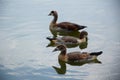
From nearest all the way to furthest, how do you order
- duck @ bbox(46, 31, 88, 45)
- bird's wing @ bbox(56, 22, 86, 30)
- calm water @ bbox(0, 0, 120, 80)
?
calm water @ bbox(0, 0, 120, 80) → duck @ bbox(46, 31, 88, 45) → bird's wing @ bbox(56, 22, 86, 30)

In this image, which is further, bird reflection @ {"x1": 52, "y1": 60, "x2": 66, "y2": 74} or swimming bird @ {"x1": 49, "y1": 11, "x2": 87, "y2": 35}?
swimming bird @ {"x1": 49, "y1": 11, "x2": 87, "y2": 35}

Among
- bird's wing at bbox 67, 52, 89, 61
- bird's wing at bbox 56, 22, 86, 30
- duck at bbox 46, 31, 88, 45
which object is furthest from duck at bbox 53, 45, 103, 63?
bird's wing at bbox 56, 22, 86, 30

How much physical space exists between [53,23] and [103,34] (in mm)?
393

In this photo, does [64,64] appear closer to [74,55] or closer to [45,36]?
[74,55]

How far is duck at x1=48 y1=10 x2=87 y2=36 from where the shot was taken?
10.2 feet

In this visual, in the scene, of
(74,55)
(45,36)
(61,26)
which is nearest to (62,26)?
(61,26)

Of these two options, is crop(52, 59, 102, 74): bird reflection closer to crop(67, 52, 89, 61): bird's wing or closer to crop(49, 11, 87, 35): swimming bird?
crop(67, 52, 89, 61): bird's wing

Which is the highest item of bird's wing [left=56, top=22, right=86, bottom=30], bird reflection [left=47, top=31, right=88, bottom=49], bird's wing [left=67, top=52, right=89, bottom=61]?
bird's wing [left=56, top=22, right=86, bottom=30]

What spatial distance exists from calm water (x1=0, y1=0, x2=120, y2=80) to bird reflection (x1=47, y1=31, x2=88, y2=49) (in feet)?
0.11

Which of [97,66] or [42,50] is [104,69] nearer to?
[97,66]

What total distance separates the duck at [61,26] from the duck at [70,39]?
105mm

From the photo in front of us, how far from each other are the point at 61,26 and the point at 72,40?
0.25 metres

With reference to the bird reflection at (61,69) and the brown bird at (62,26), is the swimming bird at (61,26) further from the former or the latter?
the bird reflection at (61,69)

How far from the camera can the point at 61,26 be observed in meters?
3.14
